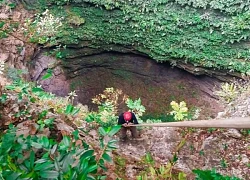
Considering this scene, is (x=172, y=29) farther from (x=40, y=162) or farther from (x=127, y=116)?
(x=40, y=162)

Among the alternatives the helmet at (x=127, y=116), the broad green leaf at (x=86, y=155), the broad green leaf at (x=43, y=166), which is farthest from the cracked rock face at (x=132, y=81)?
the broad green leaf at (x=43, y=166)

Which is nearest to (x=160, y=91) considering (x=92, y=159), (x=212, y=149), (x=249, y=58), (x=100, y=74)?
(x=100, y=74)

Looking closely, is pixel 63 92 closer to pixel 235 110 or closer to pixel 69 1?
pixel 69 1

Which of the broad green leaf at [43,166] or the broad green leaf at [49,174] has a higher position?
the broad green leaf at [43,166]

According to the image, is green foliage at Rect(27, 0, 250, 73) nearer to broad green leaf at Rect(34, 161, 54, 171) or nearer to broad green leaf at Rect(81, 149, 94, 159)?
broad green leaf at Rect(81, 149, 94, 159)

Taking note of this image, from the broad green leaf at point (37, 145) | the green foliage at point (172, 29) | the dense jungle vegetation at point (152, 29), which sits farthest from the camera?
the green foliage at point (172, 29)

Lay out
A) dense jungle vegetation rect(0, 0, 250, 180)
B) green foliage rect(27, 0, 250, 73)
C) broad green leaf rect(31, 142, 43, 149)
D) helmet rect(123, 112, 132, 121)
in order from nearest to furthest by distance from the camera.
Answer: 1. broad green leaf rect(31, 142, 43, 149)
2. helmet rect(123, 112, 132, 121)
3. dense jungle vegetation rect(0, 0, 250, 180)
4. green foliage rect(27, 0, 250, 73)

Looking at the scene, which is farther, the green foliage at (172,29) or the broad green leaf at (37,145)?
the green foliage at (172,29)

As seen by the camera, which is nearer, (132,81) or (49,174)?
(49,174)

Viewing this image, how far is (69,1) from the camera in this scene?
34.2 feet

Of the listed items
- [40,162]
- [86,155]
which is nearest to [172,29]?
[86,155]

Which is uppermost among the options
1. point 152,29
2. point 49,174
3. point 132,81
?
point 152,29

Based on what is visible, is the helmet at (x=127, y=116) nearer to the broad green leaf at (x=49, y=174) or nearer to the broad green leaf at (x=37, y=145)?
the broad green leaf at (x=37, y=145)

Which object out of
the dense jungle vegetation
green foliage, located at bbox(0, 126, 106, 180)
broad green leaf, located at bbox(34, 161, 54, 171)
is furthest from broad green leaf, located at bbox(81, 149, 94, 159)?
the dense jungle vegetation
